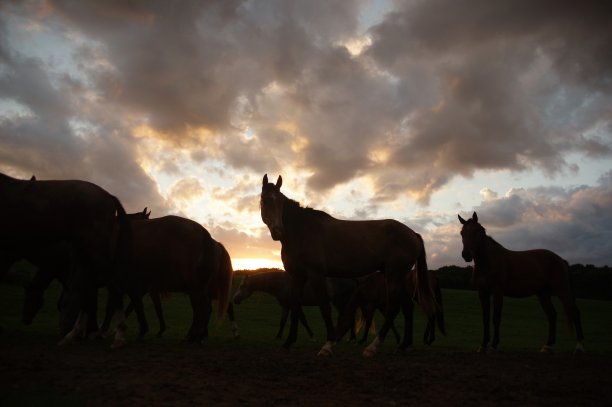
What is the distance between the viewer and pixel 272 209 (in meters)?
8.90

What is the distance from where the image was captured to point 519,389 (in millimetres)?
5875

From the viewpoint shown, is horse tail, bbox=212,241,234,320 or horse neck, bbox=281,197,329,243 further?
horse tail, bbox=212,241,234,320

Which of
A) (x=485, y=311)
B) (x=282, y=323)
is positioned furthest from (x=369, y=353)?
(x=282, y=323)

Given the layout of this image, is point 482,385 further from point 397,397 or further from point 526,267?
point 526,267

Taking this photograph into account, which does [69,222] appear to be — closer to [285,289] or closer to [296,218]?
[296,218]

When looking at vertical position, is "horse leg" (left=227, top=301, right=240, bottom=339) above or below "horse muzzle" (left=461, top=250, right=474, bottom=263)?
below

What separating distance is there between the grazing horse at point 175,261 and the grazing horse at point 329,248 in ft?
6.52

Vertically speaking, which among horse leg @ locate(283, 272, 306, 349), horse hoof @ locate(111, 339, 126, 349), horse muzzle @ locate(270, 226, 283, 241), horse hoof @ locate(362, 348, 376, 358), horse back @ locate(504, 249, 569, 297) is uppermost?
horse muzzle @ locate(270, 226, 283, 241)

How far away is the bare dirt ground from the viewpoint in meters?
5.03

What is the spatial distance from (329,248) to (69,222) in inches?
190

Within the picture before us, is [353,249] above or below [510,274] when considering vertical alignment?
above

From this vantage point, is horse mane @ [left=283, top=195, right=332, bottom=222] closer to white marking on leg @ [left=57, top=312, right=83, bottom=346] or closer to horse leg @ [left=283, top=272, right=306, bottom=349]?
horse leg @ [left=283, top=272, right=306, bottom=349]

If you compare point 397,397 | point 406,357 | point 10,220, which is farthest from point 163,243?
point 397,397

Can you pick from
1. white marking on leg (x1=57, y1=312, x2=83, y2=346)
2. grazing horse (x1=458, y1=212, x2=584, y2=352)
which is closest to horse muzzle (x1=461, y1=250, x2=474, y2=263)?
grazing horse (x1=458, y1=212, x2=584, y2=352)
